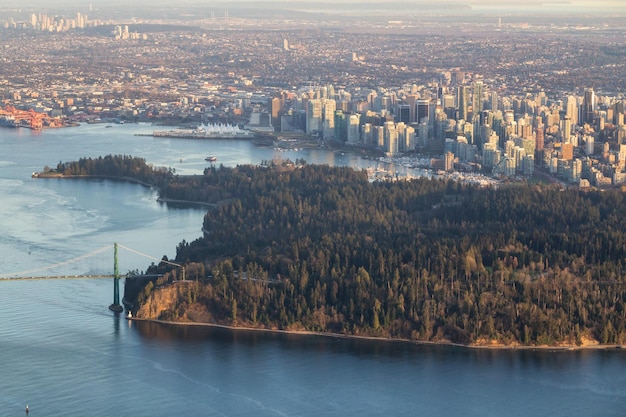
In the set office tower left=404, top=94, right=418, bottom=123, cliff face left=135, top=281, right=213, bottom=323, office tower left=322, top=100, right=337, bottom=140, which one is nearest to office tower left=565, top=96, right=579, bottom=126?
office tower left=404, top=94, right=418, bottom=123

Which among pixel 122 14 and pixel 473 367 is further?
pixel 122 14

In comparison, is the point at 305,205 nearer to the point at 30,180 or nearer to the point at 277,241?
the point at 277,241

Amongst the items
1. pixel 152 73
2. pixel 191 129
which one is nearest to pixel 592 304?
pixel 191 129

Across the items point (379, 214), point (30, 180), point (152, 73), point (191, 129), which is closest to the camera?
point (379, 214)

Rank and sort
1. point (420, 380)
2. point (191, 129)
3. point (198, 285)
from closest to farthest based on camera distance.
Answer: point (420, 380)
point (198, 285)
point (191, 129)

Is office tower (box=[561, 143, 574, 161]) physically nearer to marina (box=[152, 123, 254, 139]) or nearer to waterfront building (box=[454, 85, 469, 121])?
waterfront building (box=[454, 85, 469, 121])

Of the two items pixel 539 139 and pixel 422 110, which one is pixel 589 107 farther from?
pixel 539 139

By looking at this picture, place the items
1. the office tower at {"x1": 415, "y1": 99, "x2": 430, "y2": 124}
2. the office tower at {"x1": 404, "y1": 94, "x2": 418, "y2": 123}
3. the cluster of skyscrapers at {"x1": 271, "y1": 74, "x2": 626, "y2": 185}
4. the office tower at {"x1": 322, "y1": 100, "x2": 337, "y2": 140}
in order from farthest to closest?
the office tower at {"x1": 404, "y1": 94, "x2": 418, "y2": 123}, the office tower at {"x1": 415, "y1": 99, "x2": 430, "y2": 124}, the office tower at {"x1": 322, "y1": 100, "x2": 337, "y2": 140}, the cluster of skyscrapers at {"x1": 271, "y1": 74, "x2": 626, "y2": 185}
